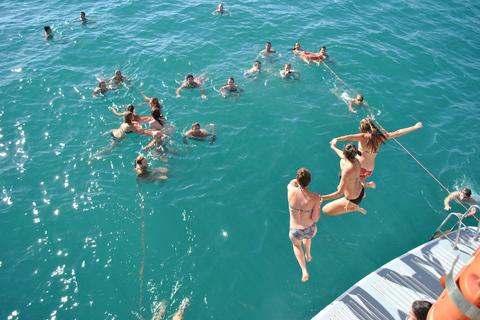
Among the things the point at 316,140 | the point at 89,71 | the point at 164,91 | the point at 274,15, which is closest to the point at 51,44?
the point at 89,71

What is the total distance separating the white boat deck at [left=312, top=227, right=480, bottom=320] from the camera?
6687 millimetres

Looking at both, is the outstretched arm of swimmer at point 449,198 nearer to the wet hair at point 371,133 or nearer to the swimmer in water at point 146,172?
the wet hair at point 371,133

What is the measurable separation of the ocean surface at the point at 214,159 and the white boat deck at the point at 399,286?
956mm

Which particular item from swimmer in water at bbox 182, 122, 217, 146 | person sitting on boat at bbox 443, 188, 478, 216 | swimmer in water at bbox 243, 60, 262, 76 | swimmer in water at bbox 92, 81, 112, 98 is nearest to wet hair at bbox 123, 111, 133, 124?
swimmer in water at bbox 182, 122, 217, 146

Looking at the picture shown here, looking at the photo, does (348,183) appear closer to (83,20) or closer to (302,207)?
(302,207)

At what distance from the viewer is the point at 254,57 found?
16891 mm

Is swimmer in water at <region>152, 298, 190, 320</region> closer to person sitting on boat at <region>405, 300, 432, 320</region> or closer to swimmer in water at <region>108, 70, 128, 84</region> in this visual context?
person sitting on boat at <region>405, 300, 432, 320</region>

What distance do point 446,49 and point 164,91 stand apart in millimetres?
17112

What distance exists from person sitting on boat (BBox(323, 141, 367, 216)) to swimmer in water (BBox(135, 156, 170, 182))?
19.3 ft

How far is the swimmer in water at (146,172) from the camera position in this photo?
33.1ft

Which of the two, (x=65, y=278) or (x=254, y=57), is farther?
(x=254, y=57)

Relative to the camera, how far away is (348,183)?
280 inches

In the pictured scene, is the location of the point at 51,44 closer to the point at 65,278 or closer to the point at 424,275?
the point at 65,278

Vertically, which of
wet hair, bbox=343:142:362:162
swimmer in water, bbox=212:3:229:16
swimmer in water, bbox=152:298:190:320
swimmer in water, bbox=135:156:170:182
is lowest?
swimmer in water, bbox=152:298:190:320
